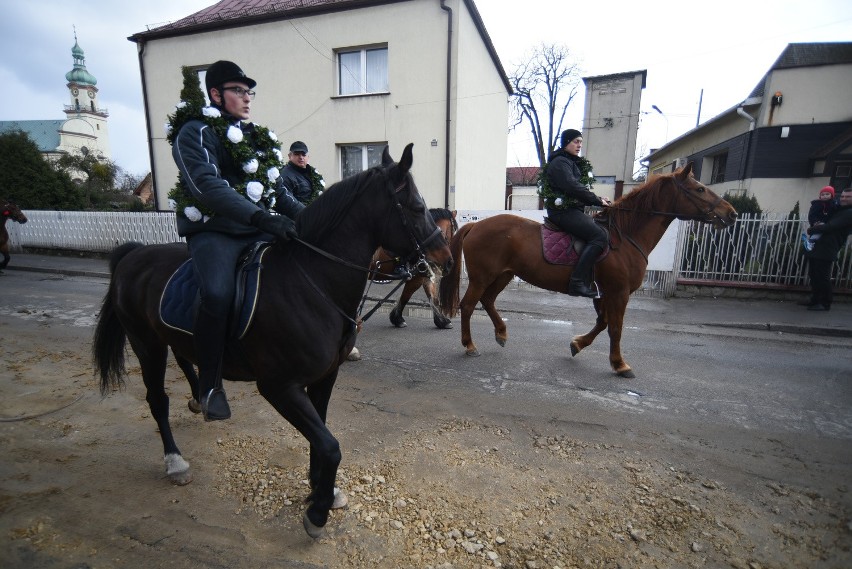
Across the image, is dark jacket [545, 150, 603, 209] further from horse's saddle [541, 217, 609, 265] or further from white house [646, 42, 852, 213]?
white house [646, 42, 852, 213]

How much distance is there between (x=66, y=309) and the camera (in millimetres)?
7117

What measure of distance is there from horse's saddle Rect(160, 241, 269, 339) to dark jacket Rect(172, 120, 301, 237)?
203mm

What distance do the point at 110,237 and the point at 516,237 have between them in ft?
49.1

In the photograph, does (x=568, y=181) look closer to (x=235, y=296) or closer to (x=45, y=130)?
(x=235, y=296)

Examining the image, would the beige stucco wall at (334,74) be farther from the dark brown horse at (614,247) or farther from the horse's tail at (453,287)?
the dark brown horse at (614,247)

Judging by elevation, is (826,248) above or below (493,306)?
above

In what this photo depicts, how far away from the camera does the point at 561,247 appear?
15.7ft

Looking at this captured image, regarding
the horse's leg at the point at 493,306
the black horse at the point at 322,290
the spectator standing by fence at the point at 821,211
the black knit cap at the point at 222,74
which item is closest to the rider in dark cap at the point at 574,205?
the horse's leg at the point at 493,306

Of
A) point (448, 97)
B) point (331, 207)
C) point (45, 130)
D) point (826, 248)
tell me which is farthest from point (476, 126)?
point (45, 130)

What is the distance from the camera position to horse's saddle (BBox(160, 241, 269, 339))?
84.1 inches

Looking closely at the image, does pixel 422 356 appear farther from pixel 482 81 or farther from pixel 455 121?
pixel 482 81

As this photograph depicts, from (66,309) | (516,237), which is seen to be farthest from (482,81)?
(66,309)

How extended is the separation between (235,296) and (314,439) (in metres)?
0.87

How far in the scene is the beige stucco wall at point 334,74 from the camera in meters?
11.4
